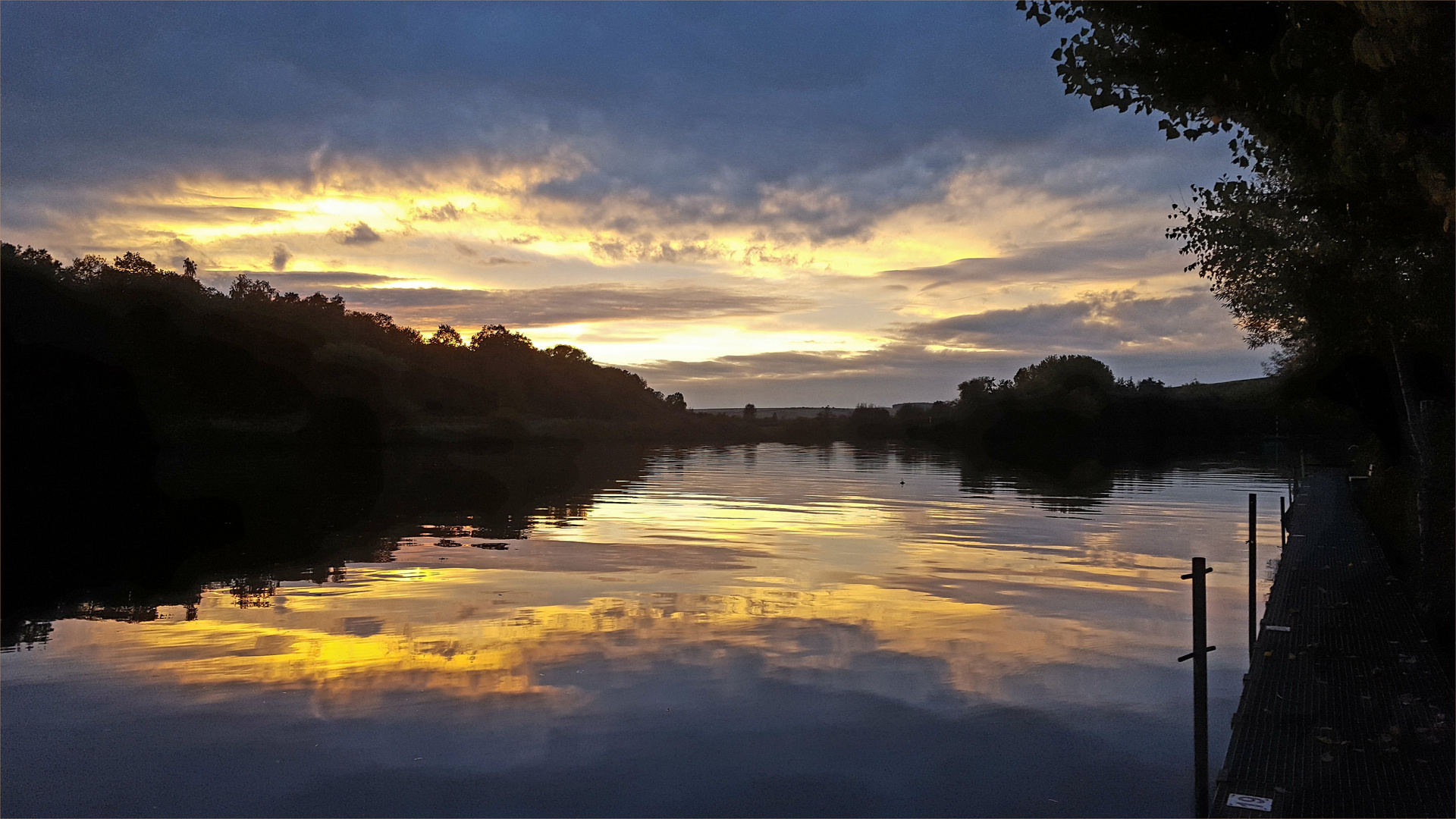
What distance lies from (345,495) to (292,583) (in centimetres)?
3179

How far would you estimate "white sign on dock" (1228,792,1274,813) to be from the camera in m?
9.77

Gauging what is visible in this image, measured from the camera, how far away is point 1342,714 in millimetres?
12617

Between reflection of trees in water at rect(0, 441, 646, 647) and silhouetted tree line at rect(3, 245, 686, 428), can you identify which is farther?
silhouetted tree line at rect(3, 245, 686, 428)

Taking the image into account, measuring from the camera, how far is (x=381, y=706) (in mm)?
14797

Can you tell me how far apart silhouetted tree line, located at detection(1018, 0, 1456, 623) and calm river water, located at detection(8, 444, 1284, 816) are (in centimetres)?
665

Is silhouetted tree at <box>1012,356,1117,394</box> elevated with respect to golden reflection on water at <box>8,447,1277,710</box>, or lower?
elevated

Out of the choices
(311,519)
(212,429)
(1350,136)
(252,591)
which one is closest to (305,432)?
(212,429)

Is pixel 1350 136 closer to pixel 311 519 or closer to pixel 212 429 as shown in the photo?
pixel 311 519

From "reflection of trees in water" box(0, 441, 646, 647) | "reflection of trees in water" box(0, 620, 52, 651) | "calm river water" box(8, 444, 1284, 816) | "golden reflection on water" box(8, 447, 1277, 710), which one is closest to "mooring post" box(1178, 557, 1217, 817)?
"calm river water" box(8, 444, 1284, 816)

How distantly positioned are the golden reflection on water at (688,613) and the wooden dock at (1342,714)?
229cm

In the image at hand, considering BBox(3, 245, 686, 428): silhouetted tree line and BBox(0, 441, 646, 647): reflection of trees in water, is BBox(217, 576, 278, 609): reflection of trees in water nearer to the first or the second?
BBox(0, 441, 646, 647): reflection of trees in water

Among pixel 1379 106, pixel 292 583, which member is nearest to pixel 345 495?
pixel 292 583

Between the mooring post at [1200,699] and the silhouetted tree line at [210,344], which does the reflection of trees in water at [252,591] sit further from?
the silhouetted tree line at [210,344]

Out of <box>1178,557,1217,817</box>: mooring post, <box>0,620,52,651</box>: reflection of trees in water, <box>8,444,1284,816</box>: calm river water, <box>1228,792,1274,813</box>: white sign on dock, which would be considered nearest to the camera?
<box>1228,792,1274,813</box>: white sign on dock
